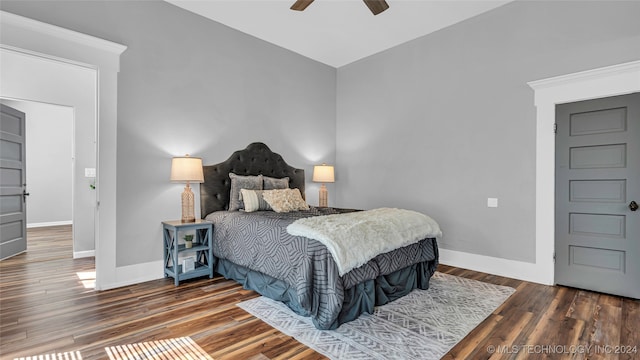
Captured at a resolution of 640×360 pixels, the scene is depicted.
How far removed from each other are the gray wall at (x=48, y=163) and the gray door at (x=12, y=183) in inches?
112

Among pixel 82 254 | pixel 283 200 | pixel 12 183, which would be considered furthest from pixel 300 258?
pixel 12 183

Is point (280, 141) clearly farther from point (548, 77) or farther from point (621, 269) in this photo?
point (621, 269)

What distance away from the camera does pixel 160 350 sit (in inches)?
79.9

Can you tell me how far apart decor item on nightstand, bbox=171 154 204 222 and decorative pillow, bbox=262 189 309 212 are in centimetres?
81

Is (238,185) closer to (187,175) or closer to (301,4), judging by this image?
(187,175)

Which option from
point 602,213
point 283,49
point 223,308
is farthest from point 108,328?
point 602,213

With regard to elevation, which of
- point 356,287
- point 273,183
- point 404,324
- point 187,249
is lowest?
point 404,324

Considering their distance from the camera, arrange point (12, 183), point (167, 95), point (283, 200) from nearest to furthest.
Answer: point (167, 95)
point (283, 200)
point (12, 183)

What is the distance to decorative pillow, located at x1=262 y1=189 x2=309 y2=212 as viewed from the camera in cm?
378

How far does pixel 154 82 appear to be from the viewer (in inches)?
138

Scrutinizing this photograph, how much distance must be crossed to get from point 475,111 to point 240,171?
317 cm

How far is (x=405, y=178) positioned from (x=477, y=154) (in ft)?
3.48

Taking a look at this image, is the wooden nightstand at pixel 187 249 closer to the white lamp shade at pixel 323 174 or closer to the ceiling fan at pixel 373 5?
the white lamp shade at pixel 323 174

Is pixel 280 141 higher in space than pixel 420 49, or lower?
lower
